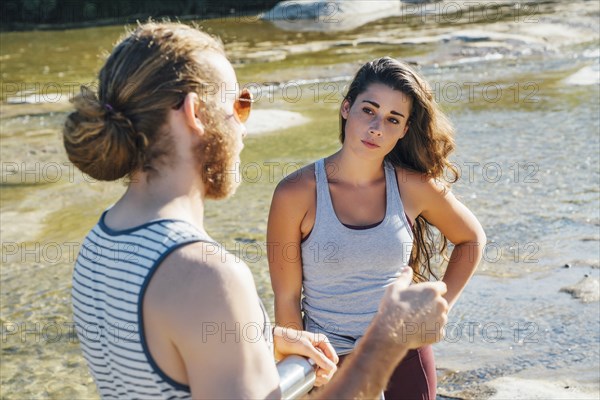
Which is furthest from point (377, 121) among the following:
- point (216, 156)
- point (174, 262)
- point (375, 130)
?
point (174, 262)

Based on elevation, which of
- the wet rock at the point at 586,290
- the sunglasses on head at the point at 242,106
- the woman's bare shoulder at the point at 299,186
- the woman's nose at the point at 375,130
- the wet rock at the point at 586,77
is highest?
the sunglasses on head at the point at 242,106

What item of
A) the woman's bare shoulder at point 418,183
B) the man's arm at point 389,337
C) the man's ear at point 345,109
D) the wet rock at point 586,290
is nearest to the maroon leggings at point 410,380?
the woman's bare shoulder at point 418,183

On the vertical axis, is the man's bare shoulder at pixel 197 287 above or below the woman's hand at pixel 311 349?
above

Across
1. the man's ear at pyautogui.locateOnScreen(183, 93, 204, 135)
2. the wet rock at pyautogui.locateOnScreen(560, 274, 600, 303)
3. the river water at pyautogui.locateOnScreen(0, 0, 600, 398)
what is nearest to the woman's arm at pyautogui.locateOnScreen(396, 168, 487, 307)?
the river water at pyautogui.locateOnScreen(0, 0, 600, 398)

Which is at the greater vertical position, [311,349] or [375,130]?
[375,130]

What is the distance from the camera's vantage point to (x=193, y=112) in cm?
167

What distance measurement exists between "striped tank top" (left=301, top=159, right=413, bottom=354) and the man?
1047mm

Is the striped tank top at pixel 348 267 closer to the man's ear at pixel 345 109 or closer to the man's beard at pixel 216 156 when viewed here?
the man's ear at pixel 345 109

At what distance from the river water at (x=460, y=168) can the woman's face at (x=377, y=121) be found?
3.74ft

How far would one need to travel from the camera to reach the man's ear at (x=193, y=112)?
167 cm

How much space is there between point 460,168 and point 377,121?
4.66 m

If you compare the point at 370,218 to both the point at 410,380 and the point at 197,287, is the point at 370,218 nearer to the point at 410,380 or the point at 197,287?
the point at 410,380

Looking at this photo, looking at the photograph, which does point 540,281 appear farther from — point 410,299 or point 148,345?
point 148,345

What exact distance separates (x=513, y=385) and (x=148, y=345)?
2.97 m
